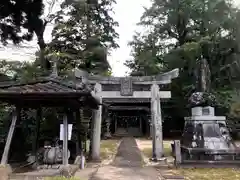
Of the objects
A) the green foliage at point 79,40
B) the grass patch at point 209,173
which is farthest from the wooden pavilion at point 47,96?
the green foliage at point 79,40

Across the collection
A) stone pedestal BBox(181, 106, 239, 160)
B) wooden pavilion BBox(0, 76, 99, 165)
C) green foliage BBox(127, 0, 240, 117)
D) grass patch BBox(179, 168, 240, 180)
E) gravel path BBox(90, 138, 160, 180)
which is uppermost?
green foliage BBox(127, 0, 240, 117)

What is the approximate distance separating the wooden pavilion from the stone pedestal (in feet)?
13.3

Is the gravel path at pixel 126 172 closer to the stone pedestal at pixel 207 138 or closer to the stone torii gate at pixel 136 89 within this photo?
the stone pedestal at pixel 207 138

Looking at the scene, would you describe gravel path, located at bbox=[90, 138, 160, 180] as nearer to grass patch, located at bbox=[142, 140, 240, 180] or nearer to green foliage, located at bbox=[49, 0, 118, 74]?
grass patch, located at bbox=[142, 140, 240, 180]

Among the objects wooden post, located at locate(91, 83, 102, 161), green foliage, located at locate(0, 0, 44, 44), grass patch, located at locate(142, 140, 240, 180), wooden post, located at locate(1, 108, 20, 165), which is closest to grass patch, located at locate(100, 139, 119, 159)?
wooden post, located at locate(91, 83, 102, 161)

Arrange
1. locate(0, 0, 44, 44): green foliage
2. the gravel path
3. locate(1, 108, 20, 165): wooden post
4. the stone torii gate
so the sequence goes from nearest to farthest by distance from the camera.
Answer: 1. the gravel path
2. locate(1, 108, 20, 165): wooden post
3. locate(0, 0, 44, 44): green foliage
4. the stone torii gate

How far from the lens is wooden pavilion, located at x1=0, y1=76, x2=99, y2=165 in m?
8.72

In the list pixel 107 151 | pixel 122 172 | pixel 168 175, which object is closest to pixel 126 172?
pixel 122 172

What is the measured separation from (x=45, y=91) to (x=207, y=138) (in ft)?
20.3

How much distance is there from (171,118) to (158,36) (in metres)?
7.66

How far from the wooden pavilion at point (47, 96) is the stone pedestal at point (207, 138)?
160 inches

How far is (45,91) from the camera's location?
8.81 metres

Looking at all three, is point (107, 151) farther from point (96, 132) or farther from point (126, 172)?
point (126, 172)

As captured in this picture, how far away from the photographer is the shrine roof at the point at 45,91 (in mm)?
8688
